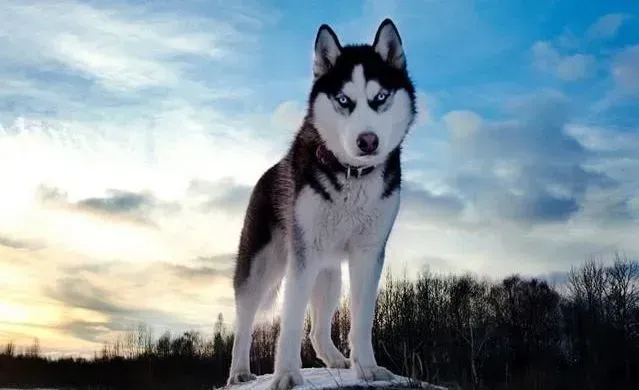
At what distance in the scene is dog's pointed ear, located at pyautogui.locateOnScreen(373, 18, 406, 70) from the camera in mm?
8367

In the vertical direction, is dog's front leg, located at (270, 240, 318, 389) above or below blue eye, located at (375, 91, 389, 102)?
below

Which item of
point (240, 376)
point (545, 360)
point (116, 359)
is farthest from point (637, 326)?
point (240, 376)

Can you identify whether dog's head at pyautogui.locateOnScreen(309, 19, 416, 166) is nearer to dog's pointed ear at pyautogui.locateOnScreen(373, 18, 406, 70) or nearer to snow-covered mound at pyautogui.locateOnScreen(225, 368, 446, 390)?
dog's pointed ear at pyautogui.locateOnScreen(373, 18, 406, 70)

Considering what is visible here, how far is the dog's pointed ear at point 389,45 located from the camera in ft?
27.5

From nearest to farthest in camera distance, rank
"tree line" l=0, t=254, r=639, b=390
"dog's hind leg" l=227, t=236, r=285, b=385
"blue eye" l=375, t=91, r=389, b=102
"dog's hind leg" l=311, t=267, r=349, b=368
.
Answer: "blue eye" l=375, t=91, r=389, b=102 < "dog's hind leg" l=311, t=267, r=349, b=368 < "dog's hind leg" l=227, t=236, r=285, b=385 < "tree line" l=0, t=254, r=639, b=390

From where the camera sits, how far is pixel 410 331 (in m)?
55.7

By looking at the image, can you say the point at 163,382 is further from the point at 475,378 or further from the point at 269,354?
the point at 475,378

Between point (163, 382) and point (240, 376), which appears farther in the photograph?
point (163, 382)

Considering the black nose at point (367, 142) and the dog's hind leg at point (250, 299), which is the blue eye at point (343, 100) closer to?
the black nose at point (367, 142)

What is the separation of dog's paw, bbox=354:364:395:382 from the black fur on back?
171cm

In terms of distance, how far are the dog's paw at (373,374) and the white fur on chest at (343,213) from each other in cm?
137

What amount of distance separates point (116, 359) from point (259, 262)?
7457cm

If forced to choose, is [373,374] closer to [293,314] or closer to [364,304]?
[364,304]

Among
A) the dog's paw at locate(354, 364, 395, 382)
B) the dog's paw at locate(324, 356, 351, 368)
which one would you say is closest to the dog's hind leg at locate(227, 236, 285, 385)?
the dog's paw at locate(324, 356, 351, 368)
